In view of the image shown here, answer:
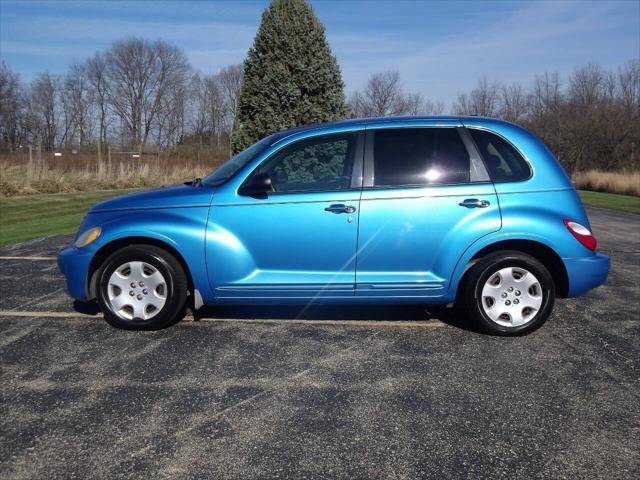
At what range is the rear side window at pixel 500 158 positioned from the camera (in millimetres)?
4211

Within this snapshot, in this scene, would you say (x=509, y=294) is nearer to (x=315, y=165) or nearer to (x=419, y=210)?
(x=419, y=210)

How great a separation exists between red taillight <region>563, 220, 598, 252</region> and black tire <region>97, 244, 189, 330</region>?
324 centimetres

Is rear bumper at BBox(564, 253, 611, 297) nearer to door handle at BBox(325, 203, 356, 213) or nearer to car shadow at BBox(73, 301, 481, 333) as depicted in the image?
car shadow at BBox(73, 301, 481, 333)

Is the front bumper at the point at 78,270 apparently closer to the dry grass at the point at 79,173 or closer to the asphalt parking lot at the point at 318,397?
the asphalt parking lot at the point at 318,397

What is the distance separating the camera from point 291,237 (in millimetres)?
4141

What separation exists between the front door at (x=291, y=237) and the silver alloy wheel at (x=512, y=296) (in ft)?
3.81

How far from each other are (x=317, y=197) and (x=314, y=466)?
2.25m

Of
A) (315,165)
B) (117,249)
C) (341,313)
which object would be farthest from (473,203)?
(117,249)

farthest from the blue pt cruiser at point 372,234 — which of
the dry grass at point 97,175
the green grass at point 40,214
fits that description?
the dry grass at point 97,175

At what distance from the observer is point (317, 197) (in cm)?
414

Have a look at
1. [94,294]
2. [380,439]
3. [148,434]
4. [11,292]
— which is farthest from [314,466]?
[11,292]

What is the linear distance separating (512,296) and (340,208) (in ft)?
5.30

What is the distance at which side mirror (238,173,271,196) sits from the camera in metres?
4.13

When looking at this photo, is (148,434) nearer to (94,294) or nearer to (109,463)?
(109,463)
